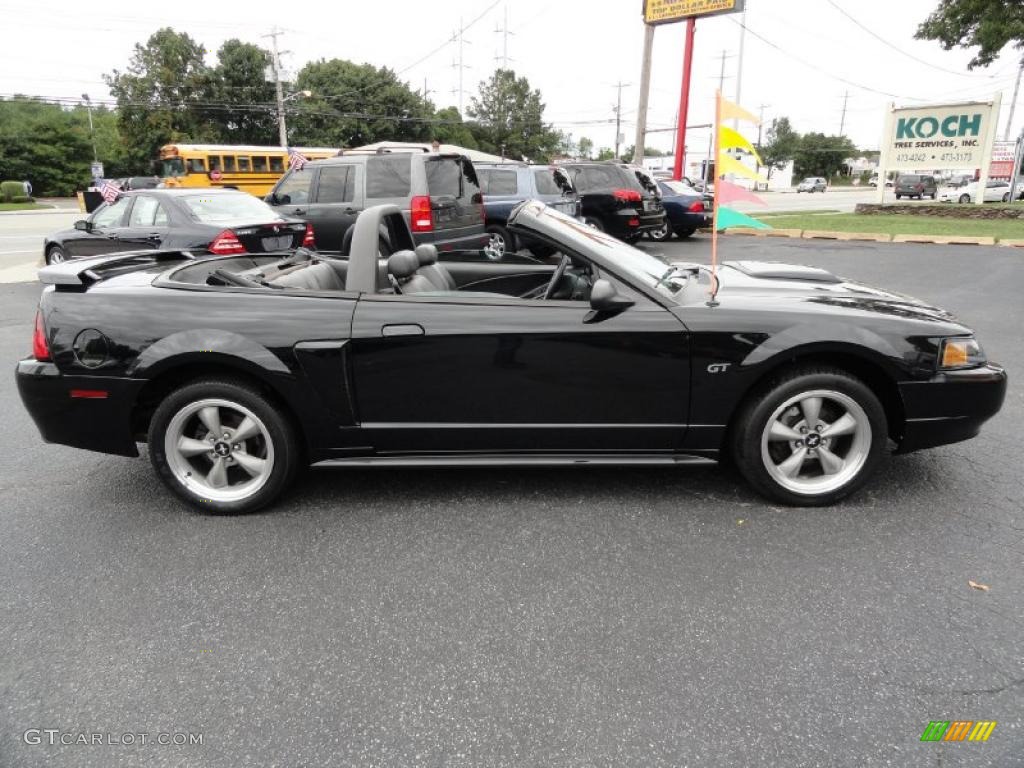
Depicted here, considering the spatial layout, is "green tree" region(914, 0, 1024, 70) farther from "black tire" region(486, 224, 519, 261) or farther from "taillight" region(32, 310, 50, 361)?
"taillight" region(32, 310, 50, 361)

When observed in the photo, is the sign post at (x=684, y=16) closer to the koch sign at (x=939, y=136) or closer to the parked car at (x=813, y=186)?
the koch sign at (x=939, y=136)

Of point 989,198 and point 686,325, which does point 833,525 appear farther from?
point 989,198

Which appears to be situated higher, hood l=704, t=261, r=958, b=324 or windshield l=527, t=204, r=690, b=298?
windshield l=527, t=204, r=690, b=298

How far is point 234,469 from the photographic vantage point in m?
3.41

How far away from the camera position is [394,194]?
30.8 ft

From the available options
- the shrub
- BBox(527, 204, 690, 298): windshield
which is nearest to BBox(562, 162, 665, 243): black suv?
BBox(527, 204, 690, 298): windshield

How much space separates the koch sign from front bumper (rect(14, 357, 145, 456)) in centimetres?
2636

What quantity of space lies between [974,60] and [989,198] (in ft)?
58.3

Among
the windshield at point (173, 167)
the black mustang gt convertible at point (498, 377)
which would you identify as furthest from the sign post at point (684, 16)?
the windshield at point (173, 167)

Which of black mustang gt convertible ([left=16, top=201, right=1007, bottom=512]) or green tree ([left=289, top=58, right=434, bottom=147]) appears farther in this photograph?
green tree ([left=289, top=58, right=434, bottom=147])

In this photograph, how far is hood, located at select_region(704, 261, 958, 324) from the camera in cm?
333

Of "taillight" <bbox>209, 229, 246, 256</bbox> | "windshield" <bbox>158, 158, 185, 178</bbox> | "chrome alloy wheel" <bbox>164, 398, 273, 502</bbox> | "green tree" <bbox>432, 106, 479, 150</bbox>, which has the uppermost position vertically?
"green tree" <bbox>432, 106, 479, 150</bbox>

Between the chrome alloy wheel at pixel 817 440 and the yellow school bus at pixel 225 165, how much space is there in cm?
2886

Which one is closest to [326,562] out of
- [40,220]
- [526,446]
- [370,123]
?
[526,446]
